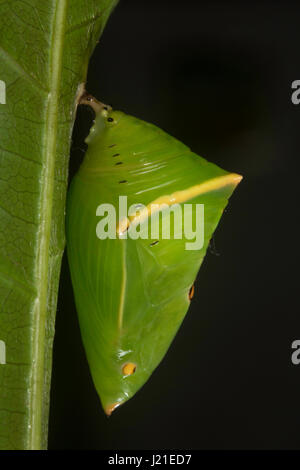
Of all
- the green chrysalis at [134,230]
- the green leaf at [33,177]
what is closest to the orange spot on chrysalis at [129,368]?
the green chrysalis at [134,230]

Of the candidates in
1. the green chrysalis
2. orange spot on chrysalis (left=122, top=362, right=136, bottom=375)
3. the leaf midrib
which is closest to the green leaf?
the leaf midrib

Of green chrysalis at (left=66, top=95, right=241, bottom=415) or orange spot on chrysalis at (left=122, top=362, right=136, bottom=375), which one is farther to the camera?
orange spot on chrysalis at (left=122, top=362, right=136, bottom=375)

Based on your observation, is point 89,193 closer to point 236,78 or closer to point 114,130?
point 114,130

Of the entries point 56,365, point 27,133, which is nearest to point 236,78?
point 56,365

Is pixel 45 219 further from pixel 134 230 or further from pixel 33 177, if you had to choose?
pixel 134 230

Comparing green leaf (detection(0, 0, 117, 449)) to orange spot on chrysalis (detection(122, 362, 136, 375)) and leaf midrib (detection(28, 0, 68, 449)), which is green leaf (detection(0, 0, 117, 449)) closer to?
leaf midrib (detection(28, 0, 68, 449))

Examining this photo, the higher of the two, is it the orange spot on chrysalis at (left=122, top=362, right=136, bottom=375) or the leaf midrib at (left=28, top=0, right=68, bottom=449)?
the leaf midrib at (left=28, top=0, right=68, bottom=449)

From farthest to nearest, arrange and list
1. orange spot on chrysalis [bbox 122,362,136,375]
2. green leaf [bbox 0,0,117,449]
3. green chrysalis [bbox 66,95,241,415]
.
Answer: orange spot on chrysalis [bbox 122,362,136,375] → green chrysalis [bbox 66,95,241,415] → green leaf [bbox 0,0,117,449]
